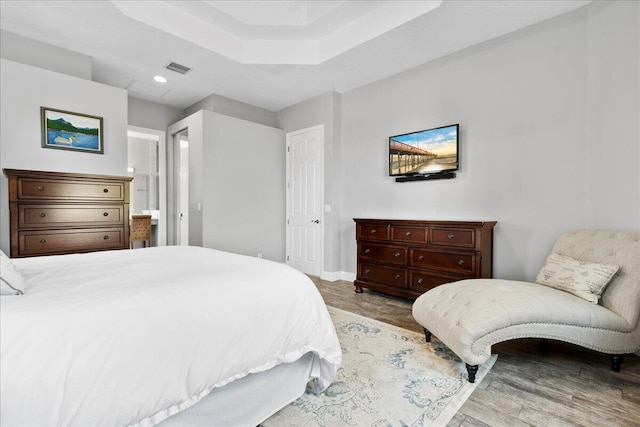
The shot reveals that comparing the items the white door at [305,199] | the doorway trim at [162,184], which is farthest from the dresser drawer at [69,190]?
the white door at [305,199]

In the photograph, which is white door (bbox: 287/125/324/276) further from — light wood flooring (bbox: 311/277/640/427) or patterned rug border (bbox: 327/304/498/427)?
light wood flooring (bbox: 311/277/640/427)

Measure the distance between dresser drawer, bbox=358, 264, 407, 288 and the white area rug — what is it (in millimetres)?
1043

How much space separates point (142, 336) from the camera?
1.03m

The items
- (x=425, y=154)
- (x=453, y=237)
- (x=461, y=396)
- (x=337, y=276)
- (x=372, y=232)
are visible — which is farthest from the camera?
(x=337, y=276)

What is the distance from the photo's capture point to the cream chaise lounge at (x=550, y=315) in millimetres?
1855

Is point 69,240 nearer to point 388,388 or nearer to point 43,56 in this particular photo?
point 43,56

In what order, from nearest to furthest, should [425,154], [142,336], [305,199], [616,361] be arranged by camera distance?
[142,336]
[616,361]
[425,154]
[305,199]

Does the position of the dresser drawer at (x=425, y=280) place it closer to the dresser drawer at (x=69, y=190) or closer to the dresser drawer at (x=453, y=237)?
the dresser drawer at (x=453, y=237)

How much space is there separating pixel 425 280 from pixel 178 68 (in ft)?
12.9

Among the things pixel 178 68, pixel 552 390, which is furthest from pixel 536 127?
pixel 178 68

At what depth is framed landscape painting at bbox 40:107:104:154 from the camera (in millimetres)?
3295

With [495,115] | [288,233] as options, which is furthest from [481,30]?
[288,233]

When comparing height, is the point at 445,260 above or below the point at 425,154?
below

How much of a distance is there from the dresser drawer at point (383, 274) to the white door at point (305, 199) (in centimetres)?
96
